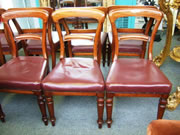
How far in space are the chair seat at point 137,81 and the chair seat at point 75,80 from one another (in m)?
0.09

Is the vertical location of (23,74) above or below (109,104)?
above

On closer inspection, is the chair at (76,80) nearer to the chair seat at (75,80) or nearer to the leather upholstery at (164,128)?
the chair seat at (75,80)

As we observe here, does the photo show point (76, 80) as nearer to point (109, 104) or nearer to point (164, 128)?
point (109, 104)

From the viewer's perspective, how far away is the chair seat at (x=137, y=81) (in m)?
1.18

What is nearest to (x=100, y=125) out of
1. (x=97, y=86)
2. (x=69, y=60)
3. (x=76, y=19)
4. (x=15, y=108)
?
(x=97, y=86)

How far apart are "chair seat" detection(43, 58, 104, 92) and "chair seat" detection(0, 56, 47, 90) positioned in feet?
0.31

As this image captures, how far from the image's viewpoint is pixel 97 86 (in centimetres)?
120

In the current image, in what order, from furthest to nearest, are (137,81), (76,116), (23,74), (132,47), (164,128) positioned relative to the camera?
(132,47), (76,116), (23,74), (137,81), (164,128)

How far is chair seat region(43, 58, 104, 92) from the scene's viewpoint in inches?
47.5

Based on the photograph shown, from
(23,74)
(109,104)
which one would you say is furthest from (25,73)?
(109,104)

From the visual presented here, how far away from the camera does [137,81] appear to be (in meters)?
1.21

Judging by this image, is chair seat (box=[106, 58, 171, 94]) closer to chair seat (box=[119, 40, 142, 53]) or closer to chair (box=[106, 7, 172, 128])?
chair (box=[106, 7, 172, 128])

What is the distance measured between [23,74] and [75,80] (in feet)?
1.36

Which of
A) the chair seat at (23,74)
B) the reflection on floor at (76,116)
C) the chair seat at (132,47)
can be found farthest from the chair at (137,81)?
the chair seat at (23,74)
